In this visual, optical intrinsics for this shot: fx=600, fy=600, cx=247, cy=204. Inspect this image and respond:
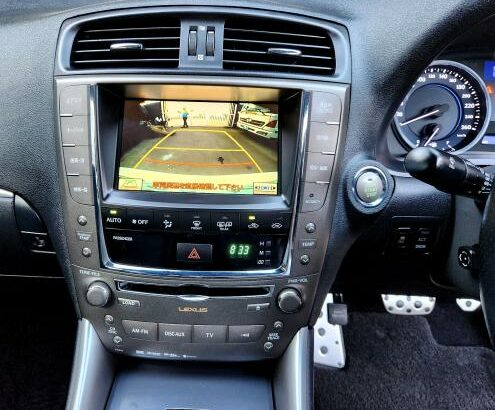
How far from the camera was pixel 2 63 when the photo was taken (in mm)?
1353

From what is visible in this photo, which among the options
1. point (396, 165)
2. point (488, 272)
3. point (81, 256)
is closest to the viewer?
point (488, 272)

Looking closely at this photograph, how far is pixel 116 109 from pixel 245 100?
0.93ft

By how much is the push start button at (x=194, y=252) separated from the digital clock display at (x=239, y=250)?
0.15 ft

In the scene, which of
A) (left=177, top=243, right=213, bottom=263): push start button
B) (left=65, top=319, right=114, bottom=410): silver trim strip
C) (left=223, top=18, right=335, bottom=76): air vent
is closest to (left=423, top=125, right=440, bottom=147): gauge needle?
(left=223, top=18, right=335, bottom=76): air vent

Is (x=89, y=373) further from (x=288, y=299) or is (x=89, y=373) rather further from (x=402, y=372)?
(x=402, y=372)

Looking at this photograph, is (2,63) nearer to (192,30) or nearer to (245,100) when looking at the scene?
(192,30)

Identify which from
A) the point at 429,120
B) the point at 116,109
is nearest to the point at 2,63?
the point at 116,109

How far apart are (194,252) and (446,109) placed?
773 millimetres

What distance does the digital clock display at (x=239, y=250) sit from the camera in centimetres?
134

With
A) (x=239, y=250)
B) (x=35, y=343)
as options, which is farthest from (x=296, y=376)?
(x=35, y=343)

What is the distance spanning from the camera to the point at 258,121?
130 centimetres

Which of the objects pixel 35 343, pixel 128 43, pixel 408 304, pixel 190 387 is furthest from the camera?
pixel 35 343

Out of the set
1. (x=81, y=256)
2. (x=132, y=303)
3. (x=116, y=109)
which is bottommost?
(x=132, y=303)

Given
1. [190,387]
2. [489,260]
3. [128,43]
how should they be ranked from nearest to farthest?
1. [489,260]
2. [128,43]
3. [190,387]
